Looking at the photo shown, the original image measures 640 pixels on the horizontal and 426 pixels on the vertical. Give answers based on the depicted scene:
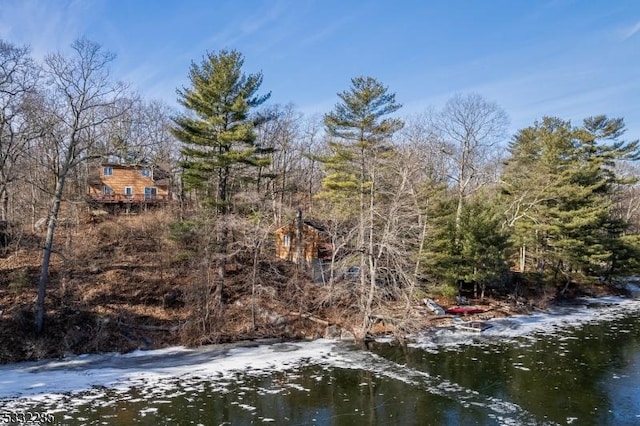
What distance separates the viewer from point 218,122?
72.5ft

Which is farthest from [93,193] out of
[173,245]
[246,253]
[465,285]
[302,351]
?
[465,285]

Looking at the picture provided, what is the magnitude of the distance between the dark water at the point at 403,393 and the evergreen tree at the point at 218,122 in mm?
10389

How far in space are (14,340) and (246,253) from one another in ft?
41.0

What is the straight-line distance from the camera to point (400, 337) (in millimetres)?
19828

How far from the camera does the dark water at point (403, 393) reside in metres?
11.8

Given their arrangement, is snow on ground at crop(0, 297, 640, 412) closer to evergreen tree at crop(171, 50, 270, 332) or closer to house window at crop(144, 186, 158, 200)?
evergreen tree at crop(171, 50, 270, 332)

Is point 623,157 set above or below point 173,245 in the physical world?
above

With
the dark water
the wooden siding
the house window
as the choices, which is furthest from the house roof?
the house window

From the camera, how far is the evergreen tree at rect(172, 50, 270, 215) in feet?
72.7

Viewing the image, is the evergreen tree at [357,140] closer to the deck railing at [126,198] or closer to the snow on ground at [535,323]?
the snow on ground at [535,323]

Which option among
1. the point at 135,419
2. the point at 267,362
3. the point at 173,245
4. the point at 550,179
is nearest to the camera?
the point at 135,419

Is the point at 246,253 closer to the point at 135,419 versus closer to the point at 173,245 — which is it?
the point at 173,245

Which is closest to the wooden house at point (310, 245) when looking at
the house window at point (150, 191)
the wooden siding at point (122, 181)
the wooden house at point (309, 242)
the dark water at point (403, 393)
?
the wooden house at point (309, 242)

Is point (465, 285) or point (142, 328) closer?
point (142, 328)
